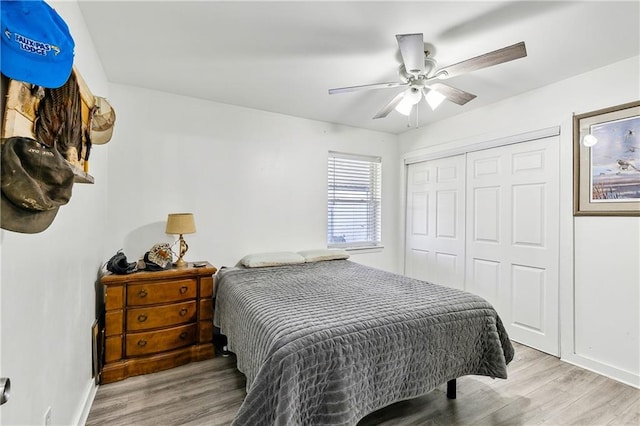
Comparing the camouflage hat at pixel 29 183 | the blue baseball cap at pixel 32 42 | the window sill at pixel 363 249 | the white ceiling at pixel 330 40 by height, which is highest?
the white ceiling at pixel 330 40

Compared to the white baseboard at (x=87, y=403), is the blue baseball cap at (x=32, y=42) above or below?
above

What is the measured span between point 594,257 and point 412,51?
2349 millimetres

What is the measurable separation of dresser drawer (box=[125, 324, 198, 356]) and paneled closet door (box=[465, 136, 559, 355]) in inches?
122

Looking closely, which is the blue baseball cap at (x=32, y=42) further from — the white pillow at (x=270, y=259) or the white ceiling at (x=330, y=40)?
the white pillow at (x=270, y=259)

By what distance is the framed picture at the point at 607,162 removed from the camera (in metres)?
2.36

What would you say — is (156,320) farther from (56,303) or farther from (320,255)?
(320,255)

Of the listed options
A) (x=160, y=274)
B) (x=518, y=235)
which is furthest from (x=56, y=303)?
(x=518, y=235)

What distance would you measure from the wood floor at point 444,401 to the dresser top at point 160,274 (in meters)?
0.77

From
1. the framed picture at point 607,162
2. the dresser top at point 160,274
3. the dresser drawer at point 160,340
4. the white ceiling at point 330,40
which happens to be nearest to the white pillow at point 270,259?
the dresser top at point 160,274

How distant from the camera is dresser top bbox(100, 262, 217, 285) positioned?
2.35m

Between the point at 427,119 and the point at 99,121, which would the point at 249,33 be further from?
the point at 427,119

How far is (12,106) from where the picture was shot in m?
0.84

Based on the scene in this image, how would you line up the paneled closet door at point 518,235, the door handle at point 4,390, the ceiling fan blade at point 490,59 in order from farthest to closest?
the paneled closet door at point 518,235 < the ceiling fan blade at point 490,59 < the door handle at point 4,390

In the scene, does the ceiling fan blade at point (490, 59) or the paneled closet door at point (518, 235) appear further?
the paneled closet door at point (518, 235)
